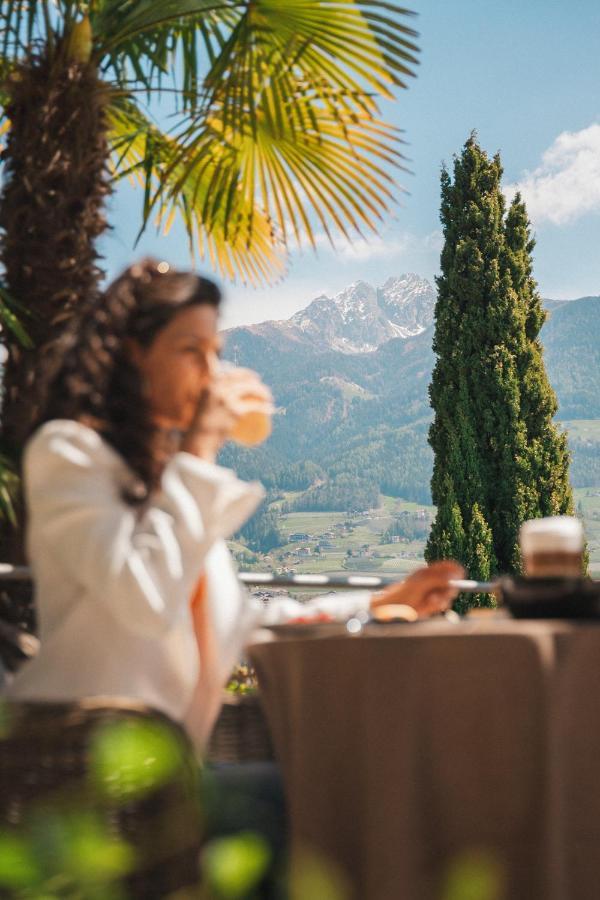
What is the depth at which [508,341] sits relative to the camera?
47.2 ft

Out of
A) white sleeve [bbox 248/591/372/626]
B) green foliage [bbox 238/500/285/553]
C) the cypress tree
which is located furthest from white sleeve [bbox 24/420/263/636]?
green foliage [bbox 238/500/285/553]

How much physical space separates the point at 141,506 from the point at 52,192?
251cm

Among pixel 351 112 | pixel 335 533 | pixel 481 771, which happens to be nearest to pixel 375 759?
pixel 481 771

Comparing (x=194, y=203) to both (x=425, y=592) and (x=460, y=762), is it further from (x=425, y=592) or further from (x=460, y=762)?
(x=460, y=762)

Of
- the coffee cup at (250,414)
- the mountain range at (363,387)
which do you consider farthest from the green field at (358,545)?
the coffee cup at (250,414)

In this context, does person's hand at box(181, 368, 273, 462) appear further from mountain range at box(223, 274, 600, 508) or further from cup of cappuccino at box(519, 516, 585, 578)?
mountain range at box(223, 274, 600, 508)

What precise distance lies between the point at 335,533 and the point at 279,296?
8333cm

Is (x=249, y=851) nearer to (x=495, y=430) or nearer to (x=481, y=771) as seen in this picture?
(x=481, y=771)

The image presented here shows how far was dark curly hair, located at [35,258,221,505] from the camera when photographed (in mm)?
1303

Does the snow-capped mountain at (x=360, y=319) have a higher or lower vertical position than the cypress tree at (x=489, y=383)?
higher

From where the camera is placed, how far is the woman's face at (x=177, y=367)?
1.35 m

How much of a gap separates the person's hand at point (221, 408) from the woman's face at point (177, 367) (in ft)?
0.10

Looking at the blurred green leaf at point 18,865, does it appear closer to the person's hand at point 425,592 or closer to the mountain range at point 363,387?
the person's hand at point 425,592

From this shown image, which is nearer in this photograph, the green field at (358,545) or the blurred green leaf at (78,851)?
the blurred green leaf at (78,851)
